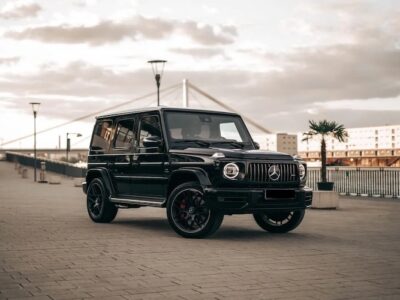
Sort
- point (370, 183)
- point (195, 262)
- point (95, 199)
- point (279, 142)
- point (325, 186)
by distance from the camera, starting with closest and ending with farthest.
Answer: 1. point (195, 262)
2. point (95, 199)
3. point (325, 186)
4. point (370, 183)
5. point (279, 142)

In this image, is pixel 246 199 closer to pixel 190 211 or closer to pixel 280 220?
pixel 190 211

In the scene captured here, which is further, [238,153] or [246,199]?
[238,153]

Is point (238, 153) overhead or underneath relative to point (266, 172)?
overhead

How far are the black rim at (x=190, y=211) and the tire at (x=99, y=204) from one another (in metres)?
2.51

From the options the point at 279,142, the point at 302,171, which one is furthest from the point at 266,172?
the point at 279,142

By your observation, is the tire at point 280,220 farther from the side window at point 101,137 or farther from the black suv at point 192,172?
the side window at point 101,137

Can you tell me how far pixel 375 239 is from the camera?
9766 mm

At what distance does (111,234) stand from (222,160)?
231cm

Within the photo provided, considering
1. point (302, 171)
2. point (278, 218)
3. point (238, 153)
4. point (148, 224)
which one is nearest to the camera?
point (238, 153)

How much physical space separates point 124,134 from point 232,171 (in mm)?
2966

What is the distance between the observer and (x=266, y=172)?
9500 mm

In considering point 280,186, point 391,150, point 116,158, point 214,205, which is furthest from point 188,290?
point 391,150

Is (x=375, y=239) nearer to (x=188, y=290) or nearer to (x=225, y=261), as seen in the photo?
(x=225, y=261)

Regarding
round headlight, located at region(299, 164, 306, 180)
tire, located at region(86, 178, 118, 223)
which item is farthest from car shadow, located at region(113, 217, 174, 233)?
round headlight, located at region(299, 164, 306, 180)
